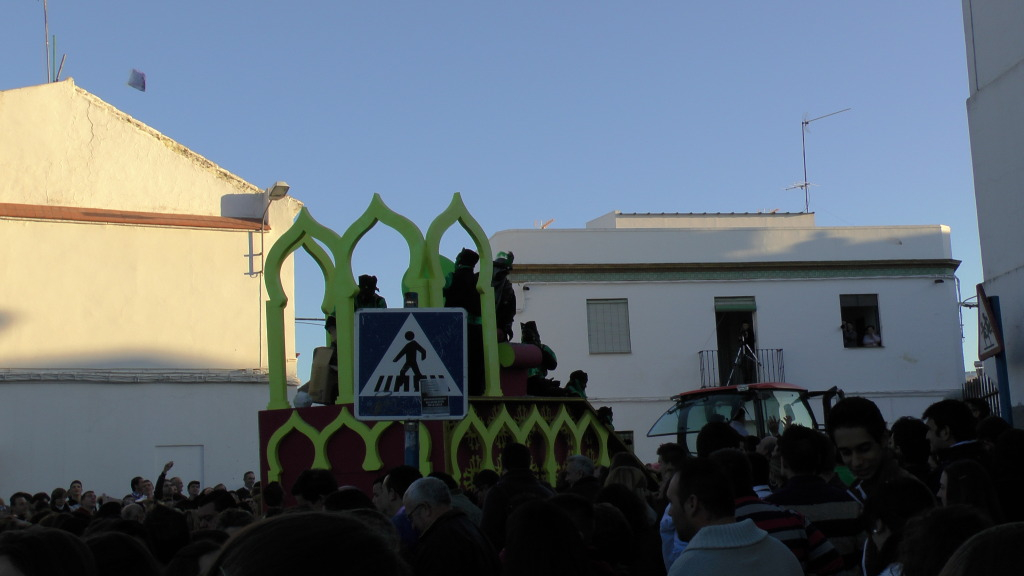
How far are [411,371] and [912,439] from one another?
3.09m

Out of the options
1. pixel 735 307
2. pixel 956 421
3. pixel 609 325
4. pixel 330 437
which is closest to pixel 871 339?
pixel 735 307

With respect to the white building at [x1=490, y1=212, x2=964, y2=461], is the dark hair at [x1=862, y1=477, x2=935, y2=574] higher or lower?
lower

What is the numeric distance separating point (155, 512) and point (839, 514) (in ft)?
10.6

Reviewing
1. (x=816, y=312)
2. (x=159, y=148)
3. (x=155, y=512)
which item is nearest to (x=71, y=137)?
(x=159, y=148)

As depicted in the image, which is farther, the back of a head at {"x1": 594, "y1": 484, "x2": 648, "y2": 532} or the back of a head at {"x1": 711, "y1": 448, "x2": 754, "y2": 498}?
the back of a head at {"x1": 594, "y1": 484, "x2": 648, "y2": 532}

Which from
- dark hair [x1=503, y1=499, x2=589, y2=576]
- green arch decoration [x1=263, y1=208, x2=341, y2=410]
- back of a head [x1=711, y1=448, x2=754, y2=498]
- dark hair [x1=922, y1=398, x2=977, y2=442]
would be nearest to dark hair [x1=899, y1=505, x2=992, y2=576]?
dark hair [x1=503, y1=499, x2=589, y2=576]

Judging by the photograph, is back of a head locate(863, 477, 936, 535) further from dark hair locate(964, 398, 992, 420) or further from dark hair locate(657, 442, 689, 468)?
dark hair locate(964, 398, 992, 420)

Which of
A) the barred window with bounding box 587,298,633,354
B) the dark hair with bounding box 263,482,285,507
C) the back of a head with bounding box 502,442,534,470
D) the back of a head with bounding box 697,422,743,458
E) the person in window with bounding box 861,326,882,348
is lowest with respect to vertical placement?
the dark hair with bounding box 263,482,285,507

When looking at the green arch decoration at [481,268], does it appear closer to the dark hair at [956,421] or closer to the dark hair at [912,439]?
the dark hair at [912,439]

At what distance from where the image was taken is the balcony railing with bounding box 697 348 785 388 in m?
28.5

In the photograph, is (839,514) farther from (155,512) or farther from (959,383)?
(959,383)

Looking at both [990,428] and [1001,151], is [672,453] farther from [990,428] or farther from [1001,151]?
[1001,151]

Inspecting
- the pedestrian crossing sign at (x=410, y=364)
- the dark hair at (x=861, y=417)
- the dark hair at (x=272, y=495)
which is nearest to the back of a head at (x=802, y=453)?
the dark hair at (x=861, y=417)

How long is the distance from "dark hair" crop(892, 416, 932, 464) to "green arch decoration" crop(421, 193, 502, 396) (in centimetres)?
408
